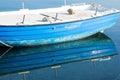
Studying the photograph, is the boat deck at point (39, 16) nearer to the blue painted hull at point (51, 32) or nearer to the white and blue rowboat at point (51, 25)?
the white and blue rowboat at point (51, 25)

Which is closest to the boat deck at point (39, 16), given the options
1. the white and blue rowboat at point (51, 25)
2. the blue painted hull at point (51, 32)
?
the white and blue rowboat at point (51, 25)

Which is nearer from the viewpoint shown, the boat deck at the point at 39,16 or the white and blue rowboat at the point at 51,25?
the white and blue rowboat at the point at 51,25

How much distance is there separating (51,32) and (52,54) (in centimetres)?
183

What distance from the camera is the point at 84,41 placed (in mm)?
24141

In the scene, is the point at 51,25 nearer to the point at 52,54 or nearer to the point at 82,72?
the point at 52,54

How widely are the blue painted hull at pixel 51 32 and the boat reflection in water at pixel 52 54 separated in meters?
0.51

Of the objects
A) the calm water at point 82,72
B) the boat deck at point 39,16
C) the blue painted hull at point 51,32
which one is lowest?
the calm water at point 82,72

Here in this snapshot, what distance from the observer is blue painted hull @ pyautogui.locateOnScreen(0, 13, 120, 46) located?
20.4 meters

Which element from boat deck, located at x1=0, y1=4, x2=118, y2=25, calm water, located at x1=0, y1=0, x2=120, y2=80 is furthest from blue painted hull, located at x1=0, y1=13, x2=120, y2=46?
calm water, located at x1=0, y1=0, x2=120, y2=80

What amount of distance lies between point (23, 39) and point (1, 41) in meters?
1.48

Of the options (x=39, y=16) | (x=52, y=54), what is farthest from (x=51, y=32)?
(x=39, y=16)

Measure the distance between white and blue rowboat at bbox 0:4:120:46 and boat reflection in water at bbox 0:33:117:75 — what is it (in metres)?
0.57

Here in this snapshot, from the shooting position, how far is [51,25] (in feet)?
70.3

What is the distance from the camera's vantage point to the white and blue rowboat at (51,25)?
67.3 feet
